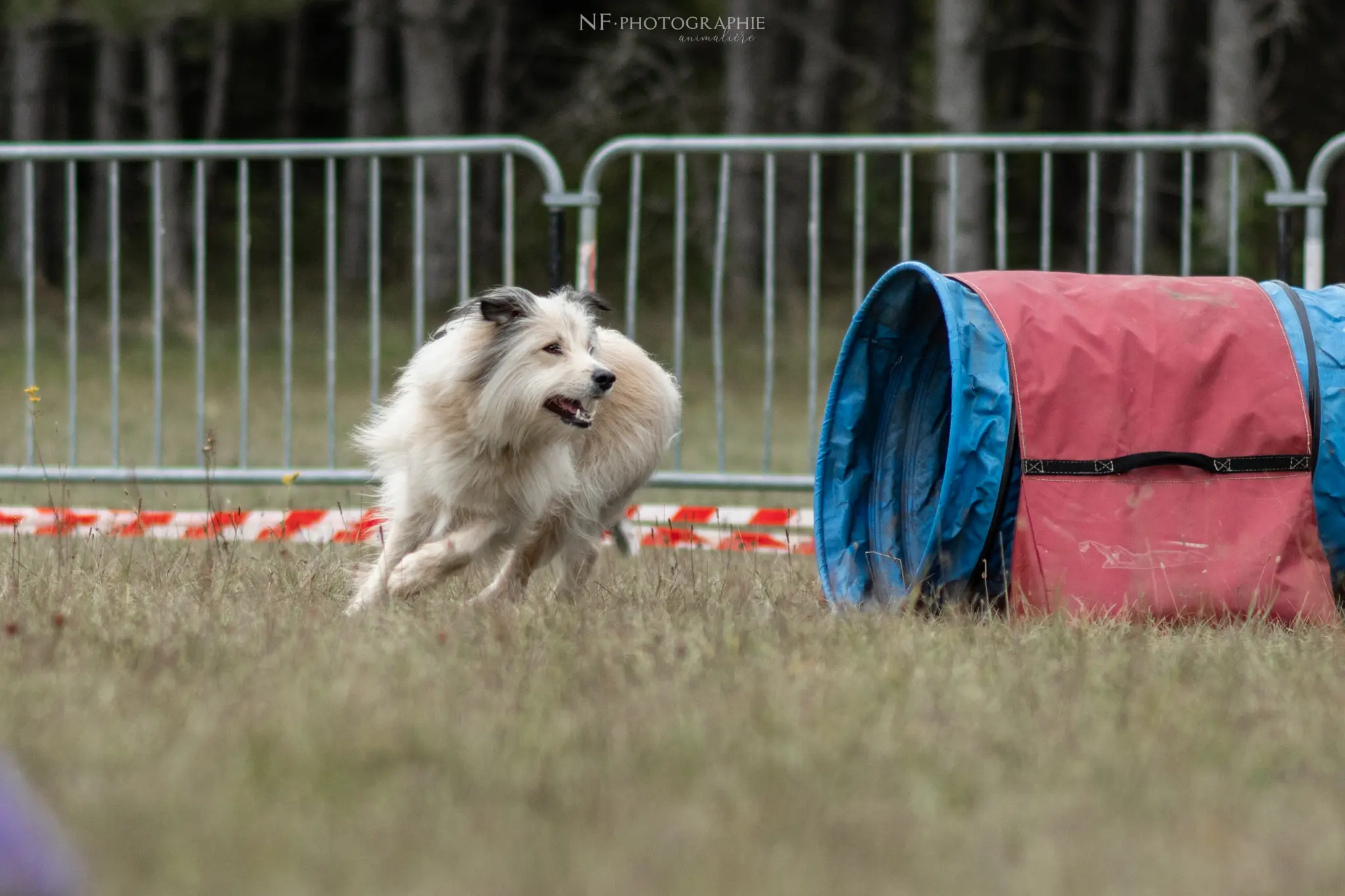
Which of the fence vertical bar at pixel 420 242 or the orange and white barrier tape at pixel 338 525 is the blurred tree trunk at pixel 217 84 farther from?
the orange and white barrier tape at pixel 338 525

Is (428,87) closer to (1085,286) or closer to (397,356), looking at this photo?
(397,356)

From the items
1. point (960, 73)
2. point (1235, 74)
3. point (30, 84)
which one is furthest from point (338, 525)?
point (30, 84)

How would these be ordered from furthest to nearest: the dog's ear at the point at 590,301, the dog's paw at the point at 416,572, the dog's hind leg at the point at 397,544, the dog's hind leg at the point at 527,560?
1. the dog's hind leg at the point at 527,560
2. the dog's ear at the point at 590,301
3. the dog's hind leg at the point at 397,544
4. the dog's paw at the point at 416,572

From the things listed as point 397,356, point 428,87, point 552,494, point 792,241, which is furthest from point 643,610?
point 792,241

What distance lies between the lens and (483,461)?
5352mm

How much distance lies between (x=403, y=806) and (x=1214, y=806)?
1452 millimetres

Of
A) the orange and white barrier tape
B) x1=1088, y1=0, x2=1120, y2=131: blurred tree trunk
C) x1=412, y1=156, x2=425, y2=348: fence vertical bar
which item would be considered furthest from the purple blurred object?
x1=1088, y1=0, x2=1120, y2=131: blurred tree trunk

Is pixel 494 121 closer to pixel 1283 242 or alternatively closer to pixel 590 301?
pixel 1283 242

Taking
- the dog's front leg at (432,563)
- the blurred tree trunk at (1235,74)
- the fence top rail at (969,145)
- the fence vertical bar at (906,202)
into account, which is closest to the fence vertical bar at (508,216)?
the fence top rail at (969,145)

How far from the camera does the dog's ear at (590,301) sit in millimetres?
5504

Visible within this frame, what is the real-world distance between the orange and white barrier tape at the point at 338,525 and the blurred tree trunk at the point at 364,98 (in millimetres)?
15539

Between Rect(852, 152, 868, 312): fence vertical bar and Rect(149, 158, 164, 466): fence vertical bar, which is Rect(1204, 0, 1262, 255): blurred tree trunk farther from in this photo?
Rect(149, 158, 164, 466): fence vertical bar

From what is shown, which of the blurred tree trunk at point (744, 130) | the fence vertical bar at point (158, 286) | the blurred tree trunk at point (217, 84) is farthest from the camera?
the blurred tree trunk at point (217, 84)

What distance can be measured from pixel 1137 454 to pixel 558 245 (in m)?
3.47
